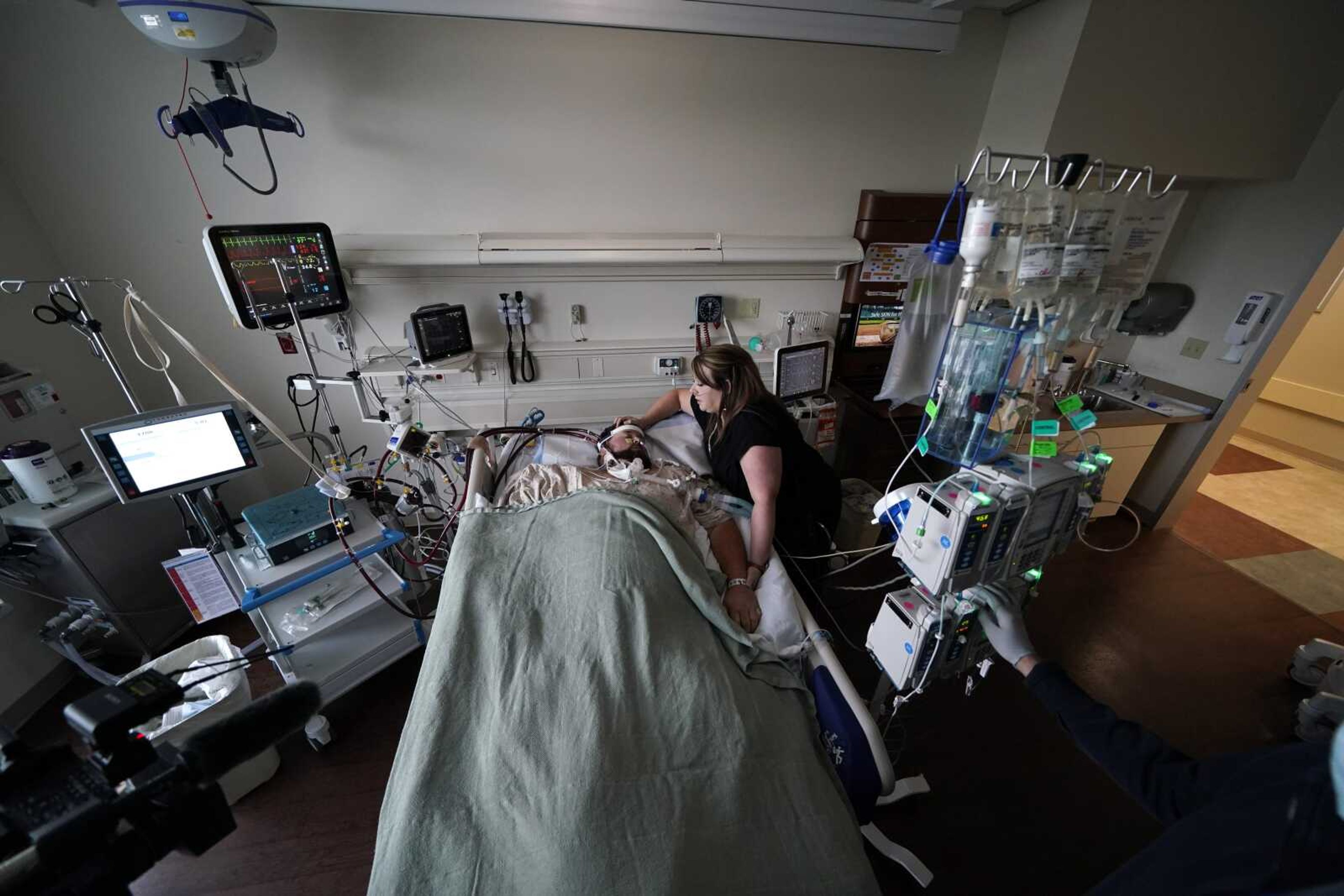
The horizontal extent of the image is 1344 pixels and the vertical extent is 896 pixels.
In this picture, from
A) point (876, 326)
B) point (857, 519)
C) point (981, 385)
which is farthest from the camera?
point (876, 326)

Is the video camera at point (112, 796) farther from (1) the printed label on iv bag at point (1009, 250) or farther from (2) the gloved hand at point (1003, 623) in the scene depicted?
(1) the printed label on iv bag at point (1009, 250)

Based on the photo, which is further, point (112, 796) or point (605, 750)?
point (605, 750)

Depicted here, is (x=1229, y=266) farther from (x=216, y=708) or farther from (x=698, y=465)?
(x=216, y=708)

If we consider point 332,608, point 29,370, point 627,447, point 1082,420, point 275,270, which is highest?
point 275,270

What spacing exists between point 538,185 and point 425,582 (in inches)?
72.4

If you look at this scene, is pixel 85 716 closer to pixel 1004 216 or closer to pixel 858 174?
pixel 1004 216

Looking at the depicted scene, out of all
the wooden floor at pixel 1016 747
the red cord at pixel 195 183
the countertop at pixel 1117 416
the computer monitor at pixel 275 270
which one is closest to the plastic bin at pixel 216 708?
the wooden floor at pixel 1016 747

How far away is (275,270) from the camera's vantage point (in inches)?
71.3

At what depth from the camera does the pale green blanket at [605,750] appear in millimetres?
891

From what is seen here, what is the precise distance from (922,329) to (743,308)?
1254 millimetres

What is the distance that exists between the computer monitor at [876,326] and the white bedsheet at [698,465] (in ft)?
4.00

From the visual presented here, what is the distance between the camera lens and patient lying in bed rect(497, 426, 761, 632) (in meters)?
1.57

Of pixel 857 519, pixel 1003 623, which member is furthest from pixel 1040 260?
pixel 857 519

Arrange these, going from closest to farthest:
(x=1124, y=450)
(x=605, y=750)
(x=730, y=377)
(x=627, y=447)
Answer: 1. (x=605, y=750)
2. (x=730, y=377)
3. (x=627, y=447)
4. (x=1124, y=450)
